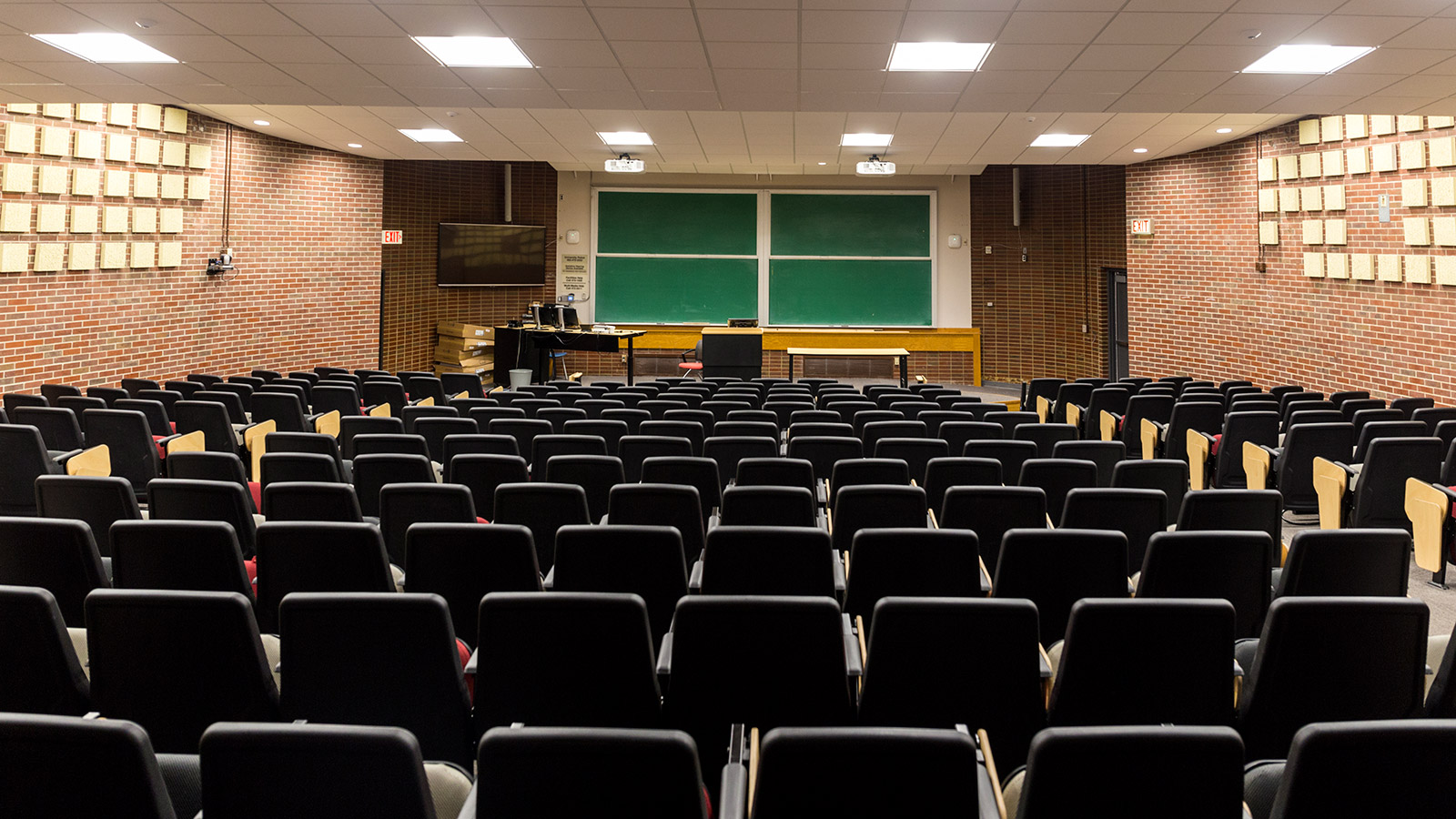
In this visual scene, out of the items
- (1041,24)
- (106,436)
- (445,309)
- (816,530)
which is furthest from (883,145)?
(816,530)

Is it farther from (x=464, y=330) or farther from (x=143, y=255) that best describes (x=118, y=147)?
(x=464, y=330)

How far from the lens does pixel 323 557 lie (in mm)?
3373

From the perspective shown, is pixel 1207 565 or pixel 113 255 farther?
pixel 113 255

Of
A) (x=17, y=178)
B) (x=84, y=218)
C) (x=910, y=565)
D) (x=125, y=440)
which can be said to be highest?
(x=17, y=178)

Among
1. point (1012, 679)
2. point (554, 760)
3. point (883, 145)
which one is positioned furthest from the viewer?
point (883, 145)

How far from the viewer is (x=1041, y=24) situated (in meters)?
6.66

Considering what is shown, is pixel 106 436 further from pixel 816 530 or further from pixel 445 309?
pixel 445 309

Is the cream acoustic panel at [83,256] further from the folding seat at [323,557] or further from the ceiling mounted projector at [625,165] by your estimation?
the folding seat at [323,557]

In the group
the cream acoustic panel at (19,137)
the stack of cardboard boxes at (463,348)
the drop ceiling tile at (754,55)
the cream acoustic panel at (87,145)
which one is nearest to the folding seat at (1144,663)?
the drop ceiling tile at (754,55)

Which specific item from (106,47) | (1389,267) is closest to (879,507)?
(106,47)

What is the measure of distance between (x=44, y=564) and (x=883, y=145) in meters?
11.8

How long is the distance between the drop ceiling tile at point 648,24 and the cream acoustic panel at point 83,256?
6607mm

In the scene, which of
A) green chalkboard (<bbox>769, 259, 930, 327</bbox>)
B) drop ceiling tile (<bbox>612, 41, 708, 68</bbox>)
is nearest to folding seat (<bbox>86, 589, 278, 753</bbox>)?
drop ceiling tile (<bbox>612, 41, 708, 68</bbox>)

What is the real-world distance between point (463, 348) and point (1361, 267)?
13.1m
